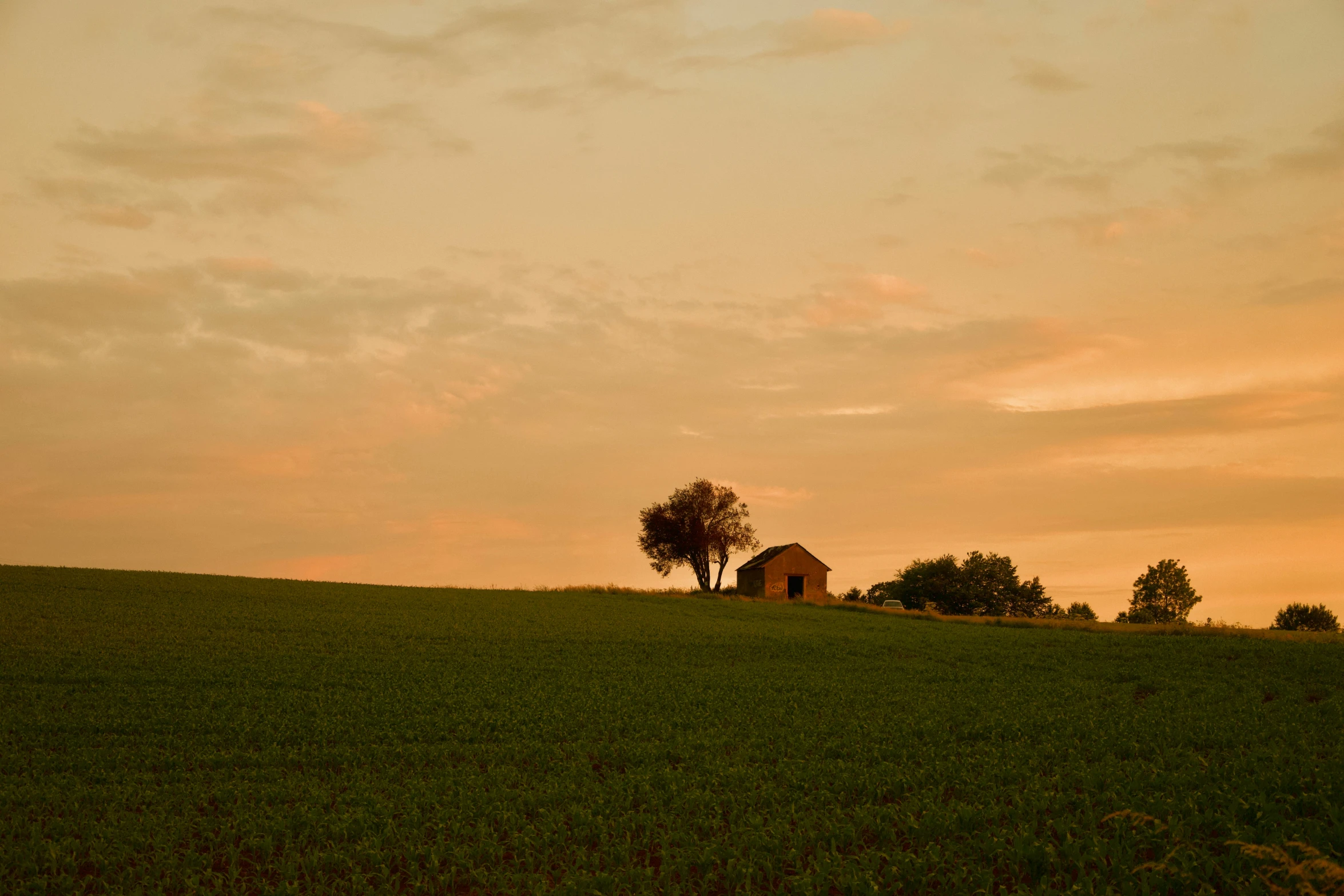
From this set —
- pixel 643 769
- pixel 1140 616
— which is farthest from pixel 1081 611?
pixel 643 769

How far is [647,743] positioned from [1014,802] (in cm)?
748

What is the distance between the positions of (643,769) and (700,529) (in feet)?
241

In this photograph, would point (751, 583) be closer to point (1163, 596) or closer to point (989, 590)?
point (989, 590)

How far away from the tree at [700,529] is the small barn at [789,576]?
6.62 metres

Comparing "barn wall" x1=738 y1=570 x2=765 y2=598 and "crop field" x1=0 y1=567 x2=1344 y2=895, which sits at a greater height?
"barn wall" x1=738 y1=570 x2=765 y2=598

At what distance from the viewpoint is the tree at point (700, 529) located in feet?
294

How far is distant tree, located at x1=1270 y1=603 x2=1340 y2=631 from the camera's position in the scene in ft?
308

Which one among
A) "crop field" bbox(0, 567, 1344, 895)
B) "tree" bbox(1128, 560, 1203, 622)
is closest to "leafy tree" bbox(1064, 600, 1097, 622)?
"tree" bbox(1128, 560, 1203, 622)

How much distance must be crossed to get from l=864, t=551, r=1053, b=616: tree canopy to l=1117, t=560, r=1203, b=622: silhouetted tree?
1096cm

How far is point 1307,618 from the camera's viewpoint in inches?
3725

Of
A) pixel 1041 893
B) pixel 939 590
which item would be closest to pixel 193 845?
pixel 1041 893

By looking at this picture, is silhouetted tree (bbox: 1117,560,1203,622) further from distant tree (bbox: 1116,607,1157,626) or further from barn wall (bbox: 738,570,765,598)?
barn wall (bbox: 738,570,765,598)

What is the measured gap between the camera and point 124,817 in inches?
543

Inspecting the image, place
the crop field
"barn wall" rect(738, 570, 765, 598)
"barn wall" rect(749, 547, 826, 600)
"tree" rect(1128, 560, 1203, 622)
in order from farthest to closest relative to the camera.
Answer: "tree" rect(1128, 560, 1203, 622) < "barn wall" rect(738, 570, 765, 598) < "barn wall" rect(749, 547, 826, 600) < the crop field
